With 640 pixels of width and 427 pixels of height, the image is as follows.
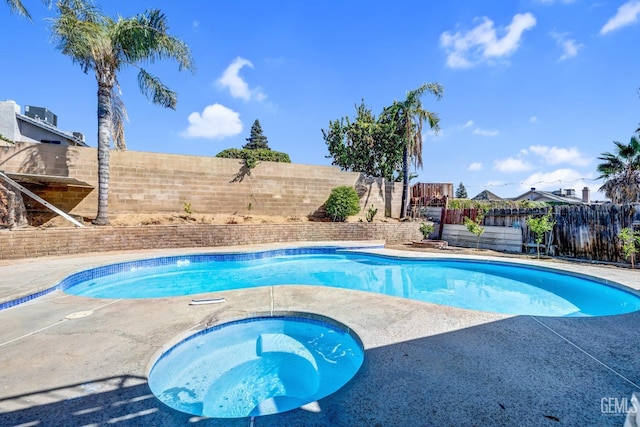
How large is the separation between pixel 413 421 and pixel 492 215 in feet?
39.9

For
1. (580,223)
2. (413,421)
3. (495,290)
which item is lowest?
(495,290)

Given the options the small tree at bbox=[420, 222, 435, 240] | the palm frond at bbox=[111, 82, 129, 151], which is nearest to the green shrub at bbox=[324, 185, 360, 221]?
the small tree at bbox=[420, 222, 435, 240]

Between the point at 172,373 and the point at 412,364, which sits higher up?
the point at 412,364

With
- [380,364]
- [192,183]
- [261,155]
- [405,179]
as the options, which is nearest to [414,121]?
[405,179]

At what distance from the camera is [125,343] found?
2889 mm

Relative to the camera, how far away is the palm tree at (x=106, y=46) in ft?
28.6

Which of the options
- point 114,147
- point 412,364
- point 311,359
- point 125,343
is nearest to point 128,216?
point 114,147

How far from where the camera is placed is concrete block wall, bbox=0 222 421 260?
7.98 meters

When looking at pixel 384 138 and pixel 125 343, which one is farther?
pixel 384 138

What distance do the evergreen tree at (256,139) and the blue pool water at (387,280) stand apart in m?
33.3

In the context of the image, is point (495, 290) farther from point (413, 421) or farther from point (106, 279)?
point (106, 279)

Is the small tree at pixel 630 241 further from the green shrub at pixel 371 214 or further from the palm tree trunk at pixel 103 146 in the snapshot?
the palm tree trunk at pixel 103 146

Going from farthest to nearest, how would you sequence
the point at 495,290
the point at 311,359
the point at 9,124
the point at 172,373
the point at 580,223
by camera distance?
the point at 9,124 < the point at 580,223 < the point at 495,290 < the point at 311,359 < the point at 172,373

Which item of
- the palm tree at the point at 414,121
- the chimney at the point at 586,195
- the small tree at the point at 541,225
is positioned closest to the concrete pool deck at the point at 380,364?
the small tree at the point at 541,225
